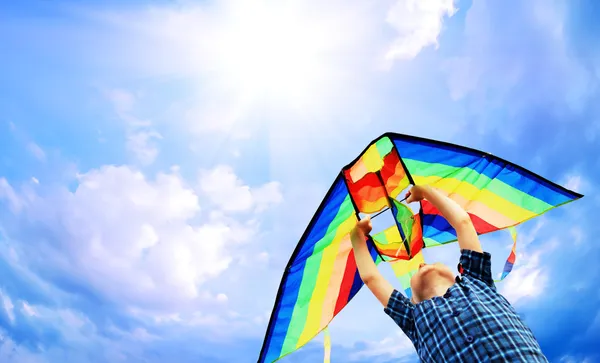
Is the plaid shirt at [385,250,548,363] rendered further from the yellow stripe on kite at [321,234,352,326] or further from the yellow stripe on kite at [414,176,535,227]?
the yellow stripe on kite at [414,176,535,227]

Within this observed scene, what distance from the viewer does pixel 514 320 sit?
59.8 inches

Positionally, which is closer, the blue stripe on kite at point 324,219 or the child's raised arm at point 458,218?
the child's raised arm at point 458,218

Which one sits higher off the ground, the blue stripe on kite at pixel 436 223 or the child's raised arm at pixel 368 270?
the blue stripe on kite at pixel 436 223

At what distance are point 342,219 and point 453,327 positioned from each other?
130cm

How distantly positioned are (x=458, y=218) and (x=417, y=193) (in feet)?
1.17

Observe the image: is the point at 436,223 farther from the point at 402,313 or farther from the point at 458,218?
the point at 402,313

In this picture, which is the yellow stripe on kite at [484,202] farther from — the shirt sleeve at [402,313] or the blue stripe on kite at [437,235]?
the shirt sleeve at [402,313]

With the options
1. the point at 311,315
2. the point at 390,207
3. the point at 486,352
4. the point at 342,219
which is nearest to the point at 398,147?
the point at 390,207

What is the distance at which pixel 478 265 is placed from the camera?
1.72 m

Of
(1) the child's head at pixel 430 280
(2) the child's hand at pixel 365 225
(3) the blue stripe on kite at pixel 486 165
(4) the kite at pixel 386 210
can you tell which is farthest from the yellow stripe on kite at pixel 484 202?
(1) the child's head at pixel 430 280

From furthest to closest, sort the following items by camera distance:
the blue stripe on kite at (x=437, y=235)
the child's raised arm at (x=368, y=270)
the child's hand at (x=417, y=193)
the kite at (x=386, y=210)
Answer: the blue stripe on kite at (x=437, y=235) < the kite at (x=386, y=210) < the child's hand at (x=417, y=193) < the child's raised arm at (x=368, y=270)

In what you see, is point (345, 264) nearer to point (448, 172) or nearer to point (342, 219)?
point (342, 219)

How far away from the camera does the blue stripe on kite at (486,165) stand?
2.65 m

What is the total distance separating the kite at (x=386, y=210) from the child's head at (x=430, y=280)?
73 cm
